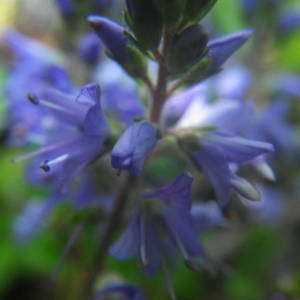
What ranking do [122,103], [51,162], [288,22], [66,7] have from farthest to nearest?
1. [288,22]
2. [66,7]
3. [122,103]
4. [51,162]

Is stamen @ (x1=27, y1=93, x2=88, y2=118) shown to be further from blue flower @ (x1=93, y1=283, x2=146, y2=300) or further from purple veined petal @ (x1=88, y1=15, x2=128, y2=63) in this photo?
blue flower @ (x1=93, y1=283, x2=146, y2=300)

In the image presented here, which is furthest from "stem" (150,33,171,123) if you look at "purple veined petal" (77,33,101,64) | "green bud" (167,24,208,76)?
"purple veined petal" (77,33,101,64)

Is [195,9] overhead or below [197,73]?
overhead

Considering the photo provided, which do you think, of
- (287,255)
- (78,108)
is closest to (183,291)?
(287,255)

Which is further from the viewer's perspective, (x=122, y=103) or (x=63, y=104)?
(x=122, y=103)

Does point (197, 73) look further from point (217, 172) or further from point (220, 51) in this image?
point (217, 172)

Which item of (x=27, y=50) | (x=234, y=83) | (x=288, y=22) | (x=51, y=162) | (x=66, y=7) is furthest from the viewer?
(x=288, y=22)

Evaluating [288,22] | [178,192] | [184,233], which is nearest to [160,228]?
[184,233]
